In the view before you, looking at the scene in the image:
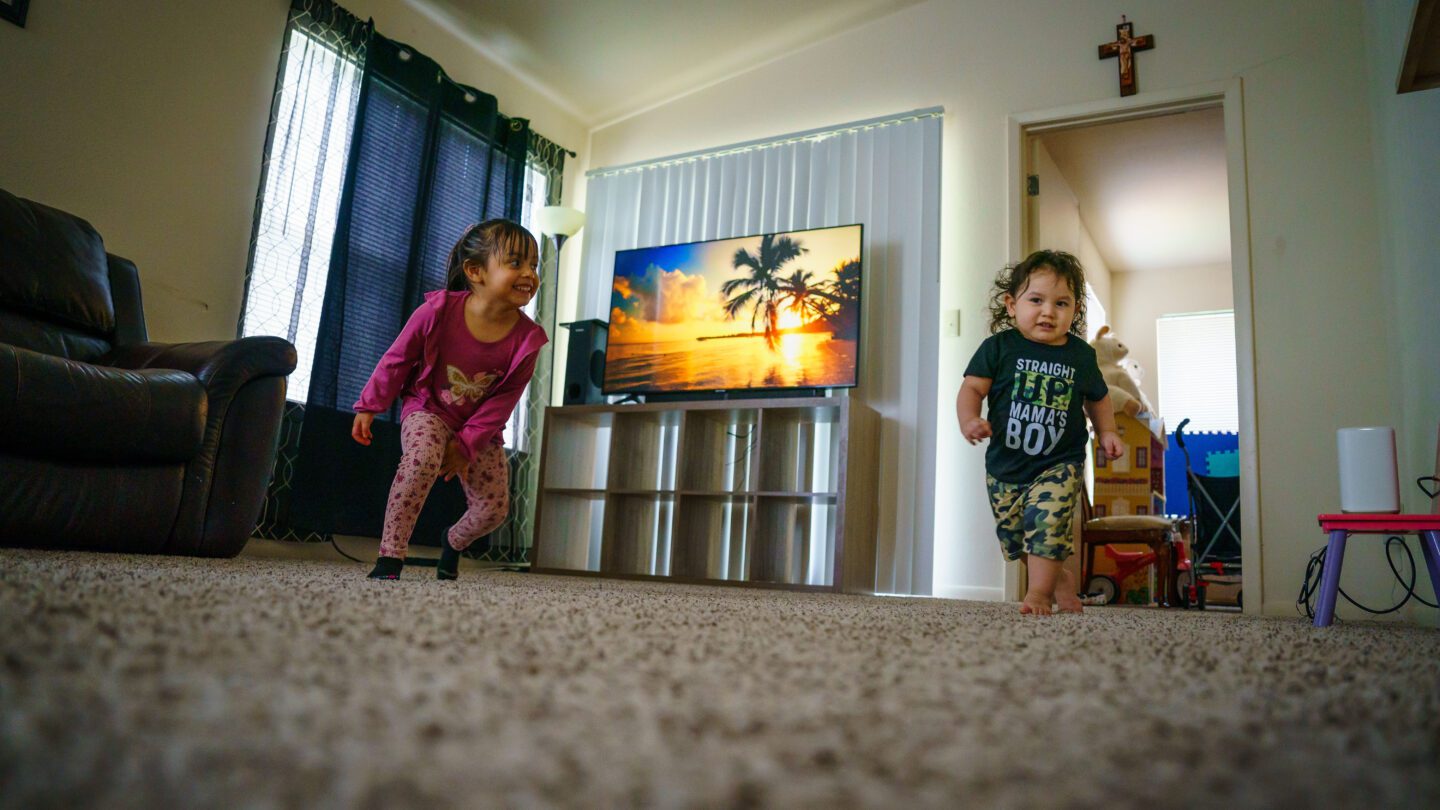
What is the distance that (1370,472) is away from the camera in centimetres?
198

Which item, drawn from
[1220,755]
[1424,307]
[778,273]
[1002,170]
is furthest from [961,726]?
[1002,170]

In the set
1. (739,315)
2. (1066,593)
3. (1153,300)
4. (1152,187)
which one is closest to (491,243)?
(1066,593)

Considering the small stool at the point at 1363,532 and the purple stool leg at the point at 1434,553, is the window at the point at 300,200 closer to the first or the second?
the small stool at the point at 1363,532

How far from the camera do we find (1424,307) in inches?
94.8

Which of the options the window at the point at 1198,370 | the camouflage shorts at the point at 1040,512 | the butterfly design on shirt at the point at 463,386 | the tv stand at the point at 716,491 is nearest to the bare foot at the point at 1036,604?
the camouflage shorts at the point at 1040,512

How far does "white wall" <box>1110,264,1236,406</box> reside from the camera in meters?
6.98

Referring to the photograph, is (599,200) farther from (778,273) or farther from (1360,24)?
(1360,24)

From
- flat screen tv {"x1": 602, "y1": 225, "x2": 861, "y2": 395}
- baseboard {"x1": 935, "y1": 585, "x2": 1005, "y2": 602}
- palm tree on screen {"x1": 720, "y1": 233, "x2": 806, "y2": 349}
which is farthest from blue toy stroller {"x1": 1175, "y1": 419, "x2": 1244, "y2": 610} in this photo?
palm tree on screen {"x1": 720, "y1": 233, "x2": 806, "y2": 349}

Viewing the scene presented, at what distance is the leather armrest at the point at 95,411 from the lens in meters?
1.79

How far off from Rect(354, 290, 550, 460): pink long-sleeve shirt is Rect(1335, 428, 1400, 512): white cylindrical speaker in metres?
1.89

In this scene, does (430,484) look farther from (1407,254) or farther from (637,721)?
(1407,254)

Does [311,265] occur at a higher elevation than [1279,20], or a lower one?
lower

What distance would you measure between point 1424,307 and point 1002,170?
1.65m

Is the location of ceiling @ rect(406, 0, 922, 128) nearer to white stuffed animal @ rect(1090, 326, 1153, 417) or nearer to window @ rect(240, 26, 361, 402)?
window @ rect(240, 26, 361, 402)
